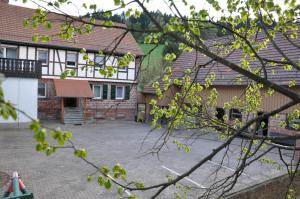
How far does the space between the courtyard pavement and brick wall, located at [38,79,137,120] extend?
5631 millimetres

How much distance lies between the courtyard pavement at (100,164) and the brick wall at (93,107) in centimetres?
563

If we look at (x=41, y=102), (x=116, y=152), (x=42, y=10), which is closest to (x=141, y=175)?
(x=116, y=152)

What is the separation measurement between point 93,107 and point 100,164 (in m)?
13.6

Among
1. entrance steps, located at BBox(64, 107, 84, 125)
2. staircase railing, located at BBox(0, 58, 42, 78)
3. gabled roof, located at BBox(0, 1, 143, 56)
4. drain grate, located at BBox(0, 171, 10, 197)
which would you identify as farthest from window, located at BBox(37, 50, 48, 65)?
drain grate, located at BBox(0, 171, 10, 197)

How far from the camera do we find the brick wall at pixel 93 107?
22391 millimetres

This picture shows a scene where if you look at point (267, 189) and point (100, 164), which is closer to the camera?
point (267, 189)

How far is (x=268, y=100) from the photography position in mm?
15883

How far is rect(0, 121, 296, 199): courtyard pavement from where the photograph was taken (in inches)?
326

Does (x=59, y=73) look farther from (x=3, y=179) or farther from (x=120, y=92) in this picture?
(x=3, y=179)

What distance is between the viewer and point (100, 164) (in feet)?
37.1

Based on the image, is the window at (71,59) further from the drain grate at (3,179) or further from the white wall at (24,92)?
the drain grate at (3,179)

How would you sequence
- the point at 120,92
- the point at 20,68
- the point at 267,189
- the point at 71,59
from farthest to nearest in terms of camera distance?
the point at 120,92 < the point at 71,59 < the point at 20,68 < the point at 267,189

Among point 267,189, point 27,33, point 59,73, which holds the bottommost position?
point 267,189

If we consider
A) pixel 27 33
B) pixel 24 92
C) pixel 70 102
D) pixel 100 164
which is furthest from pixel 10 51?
pixel 100 164
